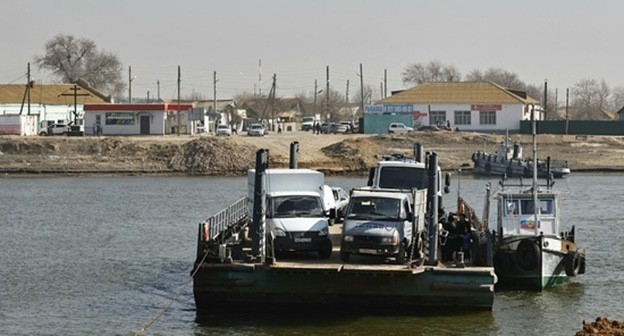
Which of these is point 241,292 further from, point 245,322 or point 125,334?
point 125,334

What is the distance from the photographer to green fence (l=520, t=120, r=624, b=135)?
115 meters

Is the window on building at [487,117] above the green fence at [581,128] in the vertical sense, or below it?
above

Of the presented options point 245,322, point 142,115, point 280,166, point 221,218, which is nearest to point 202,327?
point 245,322

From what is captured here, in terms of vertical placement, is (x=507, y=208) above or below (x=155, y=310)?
above

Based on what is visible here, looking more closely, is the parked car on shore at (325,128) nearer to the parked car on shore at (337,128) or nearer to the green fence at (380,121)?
the parked car on shore at (337,128)

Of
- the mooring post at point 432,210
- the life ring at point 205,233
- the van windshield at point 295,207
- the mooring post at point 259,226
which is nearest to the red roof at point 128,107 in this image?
the van windshield at point 295,207

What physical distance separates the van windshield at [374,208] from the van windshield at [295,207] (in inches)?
45.1

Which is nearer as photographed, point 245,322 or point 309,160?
point 245,322

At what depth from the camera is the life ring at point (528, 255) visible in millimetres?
34531

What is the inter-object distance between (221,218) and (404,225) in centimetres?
866

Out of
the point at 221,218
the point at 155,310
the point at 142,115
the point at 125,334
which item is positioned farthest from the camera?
the point at 142,115

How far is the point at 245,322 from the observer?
99.5 ft

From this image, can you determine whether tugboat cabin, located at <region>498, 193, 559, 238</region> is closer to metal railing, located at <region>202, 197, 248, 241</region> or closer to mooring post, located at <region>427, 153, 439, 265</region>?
mooring post, located at <region>427, 153, 439, 265</region>

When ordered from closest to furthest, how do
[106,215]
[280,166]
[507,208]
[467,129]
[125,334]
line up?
[125,334] < [507,208] < [106,215] < [280,166] < [467,129]
